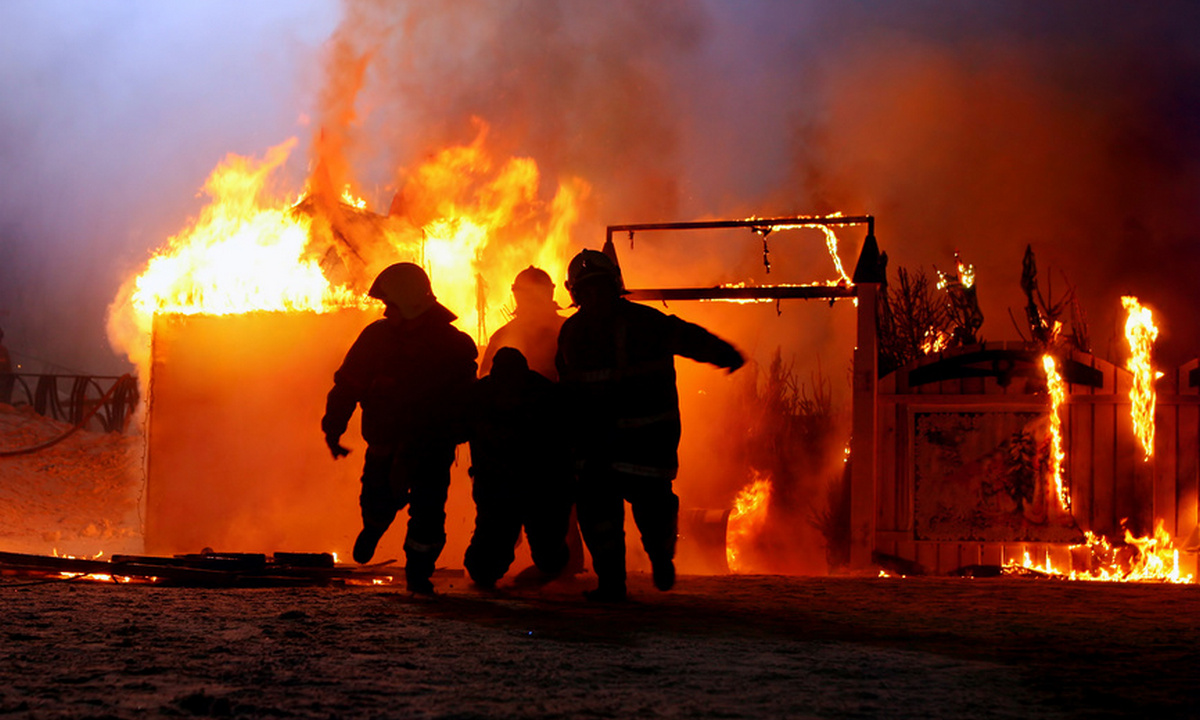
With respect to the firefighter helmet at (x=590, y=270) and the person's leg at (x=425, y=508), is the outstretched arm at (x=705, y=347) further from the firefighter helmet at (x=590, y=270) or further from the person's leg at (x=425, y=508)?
the person's leg at (x=425, y=508)

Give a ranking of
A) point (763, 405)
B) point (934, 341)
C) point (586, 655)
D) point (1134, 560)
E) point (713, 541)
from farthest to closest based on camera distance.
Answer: point (763, 405) < point (934, 341) < point (713, 541) < point (1134, 560) < point (586, 655)

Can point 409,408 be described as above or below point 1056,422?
below

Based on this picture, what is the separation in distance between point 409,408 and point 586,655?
2.48 m

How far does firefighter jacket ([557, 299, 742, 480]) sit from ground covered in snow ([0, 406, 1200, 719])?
0.76 meters

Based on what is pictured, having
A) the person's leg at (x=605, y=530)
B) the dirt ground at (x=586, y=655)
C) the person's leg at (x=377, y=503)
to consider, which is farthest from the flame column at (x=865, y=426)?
the person's leg at (x=377, y=503)

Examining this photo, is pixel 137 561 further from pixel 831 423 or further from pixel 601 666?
pixel 831 423

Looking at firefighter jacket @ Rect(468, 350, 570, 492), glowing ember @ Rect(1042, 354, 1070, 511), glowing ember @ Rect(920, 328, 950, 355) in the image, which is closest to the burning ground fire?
glowing ember @ Rect(1042, 354, 1070, 511)

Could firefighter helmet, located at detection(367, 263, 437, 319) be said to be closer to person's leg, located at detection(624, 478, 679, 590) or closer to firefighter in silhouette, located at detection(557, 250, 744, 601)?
firefighter in silhouette, located at detection(557, 250, 744, 601)

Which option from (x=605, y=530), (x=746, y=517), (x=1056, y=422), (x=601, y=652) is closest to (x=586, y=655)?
(x=601, y=652)

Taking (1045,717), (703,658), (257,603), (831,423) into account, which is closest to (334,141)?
(831,423)

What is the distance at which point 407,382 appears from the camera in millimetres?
6199

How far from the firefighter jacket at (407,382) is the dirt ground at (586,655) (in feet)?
2.91

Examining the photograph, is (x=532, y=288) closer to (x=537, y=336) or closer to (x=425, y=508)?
(x=537, y=336)

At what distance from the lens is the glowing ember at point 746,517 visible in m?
15.8
